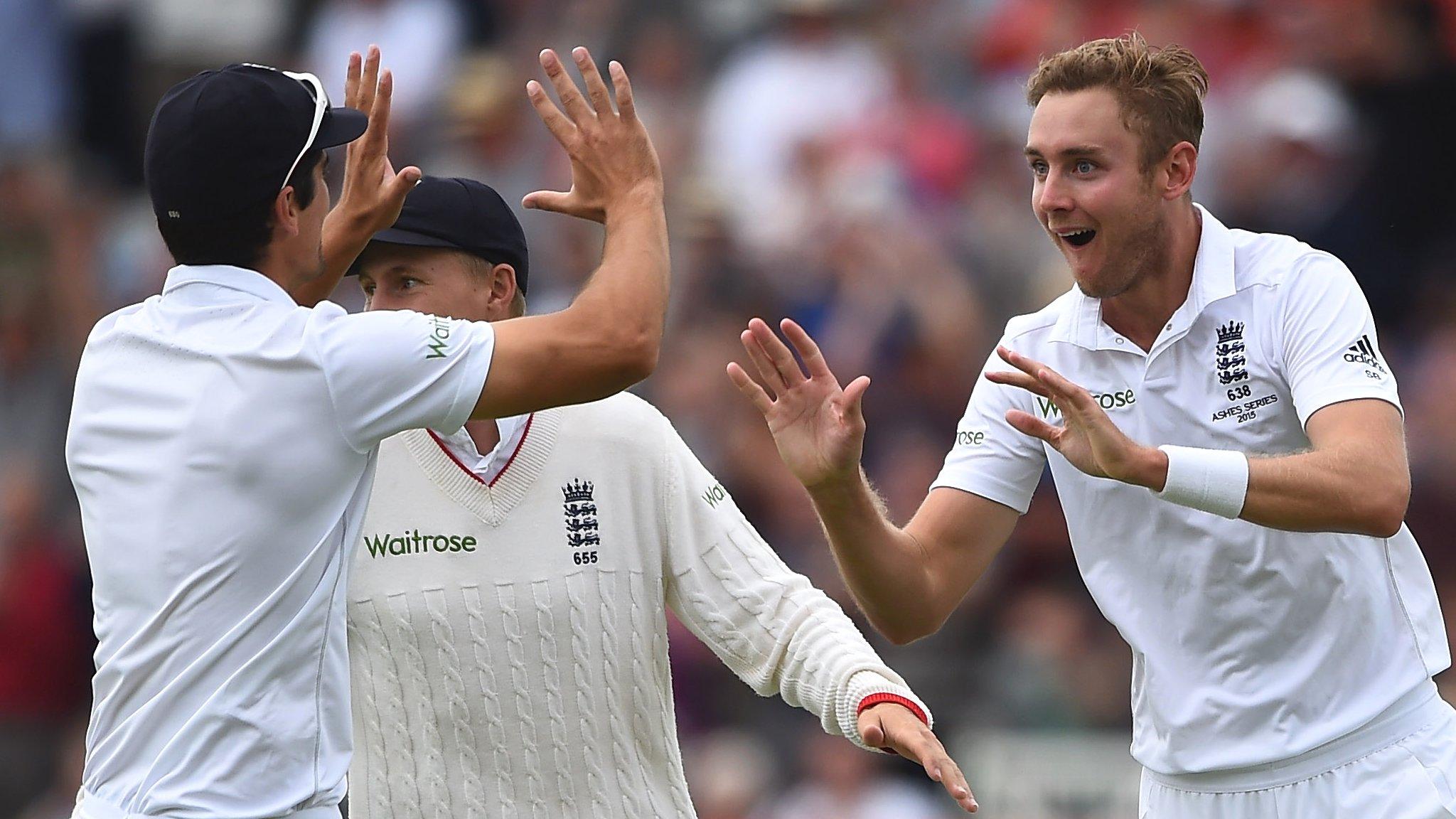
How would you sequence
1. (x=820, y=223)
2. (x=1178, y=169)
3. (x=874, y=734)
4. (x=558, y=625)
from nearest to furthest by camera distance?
(x=874, y=734)
(x=558, y=625)
(x=1178, y=169)
(x=820, y=223)

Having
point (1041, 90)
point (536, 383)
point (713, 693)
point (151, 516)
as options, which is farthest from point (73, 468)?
point (713, 693)

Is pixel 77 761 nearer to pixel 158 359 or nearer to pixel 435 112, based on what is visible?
pixel 435 112

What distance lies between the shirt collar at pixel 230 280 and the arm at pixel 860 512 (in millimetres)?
1016

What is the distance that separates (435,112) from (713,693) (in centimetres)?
447

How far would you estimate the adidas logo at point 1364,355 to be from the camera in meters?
4.61

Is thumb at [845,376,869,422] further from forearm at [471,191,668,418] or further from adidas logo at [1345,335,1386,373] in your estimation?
adidas logo at [1345,335,1386,373]

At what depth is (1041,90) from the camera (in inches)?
200

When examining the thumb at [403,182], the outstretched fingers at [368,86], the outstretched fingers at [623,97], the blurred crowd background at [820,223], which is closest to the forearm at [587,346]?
the outstretched fingers at [623,97]

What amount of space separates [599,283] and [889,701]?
126 cm

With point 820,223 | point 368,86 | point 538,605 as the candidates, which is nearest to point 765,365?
point 538,605

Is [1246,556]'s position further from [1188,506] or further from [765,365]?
[765,365]

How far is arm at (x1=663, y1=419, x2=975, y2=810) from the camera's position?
482 cm

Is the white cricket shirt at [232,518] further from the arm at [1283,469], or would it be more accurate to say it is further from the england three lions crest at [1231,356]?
the england three lions crest at [1231,356]

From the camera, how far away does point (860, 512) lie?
482cm
